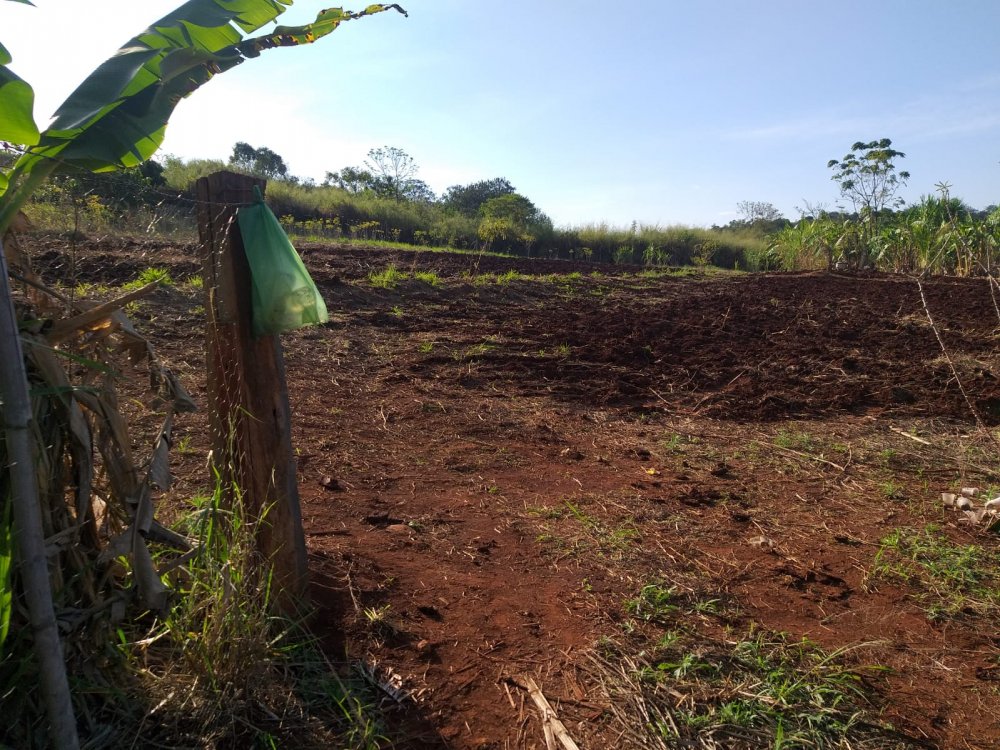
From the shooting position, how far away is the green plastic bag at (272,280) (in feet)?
7.03

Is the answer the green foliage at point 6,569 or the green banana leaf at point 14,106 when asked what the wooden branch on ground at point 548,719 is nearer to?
the green foliage at point 6,569

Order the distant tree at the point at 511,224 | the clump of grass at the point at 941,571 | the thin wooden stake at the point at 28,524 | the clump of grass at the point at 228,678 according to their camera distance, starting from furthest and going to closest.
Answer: the distant tree at the point at 511,224 → the clump of grass at the point at 941,571 → the clump of grass at the point at 228,678 → the thin wooden stake at the point at 28,524

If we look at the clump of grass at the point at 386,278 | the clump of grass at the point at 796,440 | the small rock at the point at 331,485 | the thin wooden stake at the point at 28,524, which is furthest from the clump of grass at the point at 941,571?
the clump of grass at the point at 386,278

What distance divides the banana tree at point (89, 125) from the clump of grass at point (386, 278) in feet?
26.3

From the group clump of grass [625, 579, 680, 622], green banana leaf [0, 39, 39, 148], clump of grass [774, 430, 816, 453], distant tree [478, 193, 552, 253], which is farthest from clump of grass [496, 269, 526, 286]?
distant tree [478, 193, 552, 253]

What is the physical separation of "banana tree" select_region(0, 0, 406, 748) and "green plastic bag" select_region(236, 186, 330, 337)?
359mm

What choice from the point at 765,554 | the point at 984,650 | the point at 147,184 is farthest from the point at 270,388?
the point at 984,650

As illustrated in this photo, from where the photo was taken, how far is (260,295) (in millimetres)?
2145

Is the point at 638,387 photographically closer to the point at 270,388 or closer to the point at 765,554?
the point at 765,554

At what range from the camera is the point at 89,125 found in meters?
1.74

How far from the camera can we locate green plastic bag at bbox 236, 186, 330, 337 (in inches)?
84.4

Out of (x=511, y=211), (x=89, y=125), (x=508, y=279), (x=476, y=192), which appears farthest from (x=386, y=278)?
(x=476, y=192)

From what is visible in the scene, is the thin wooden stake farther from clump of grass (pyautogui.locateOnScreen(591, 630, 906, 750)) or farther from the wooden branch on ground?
clump of grass (pyautogui.locateOnScreen(591, 630, 906, 750))

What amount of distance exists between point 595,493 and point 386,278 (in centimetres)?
742
